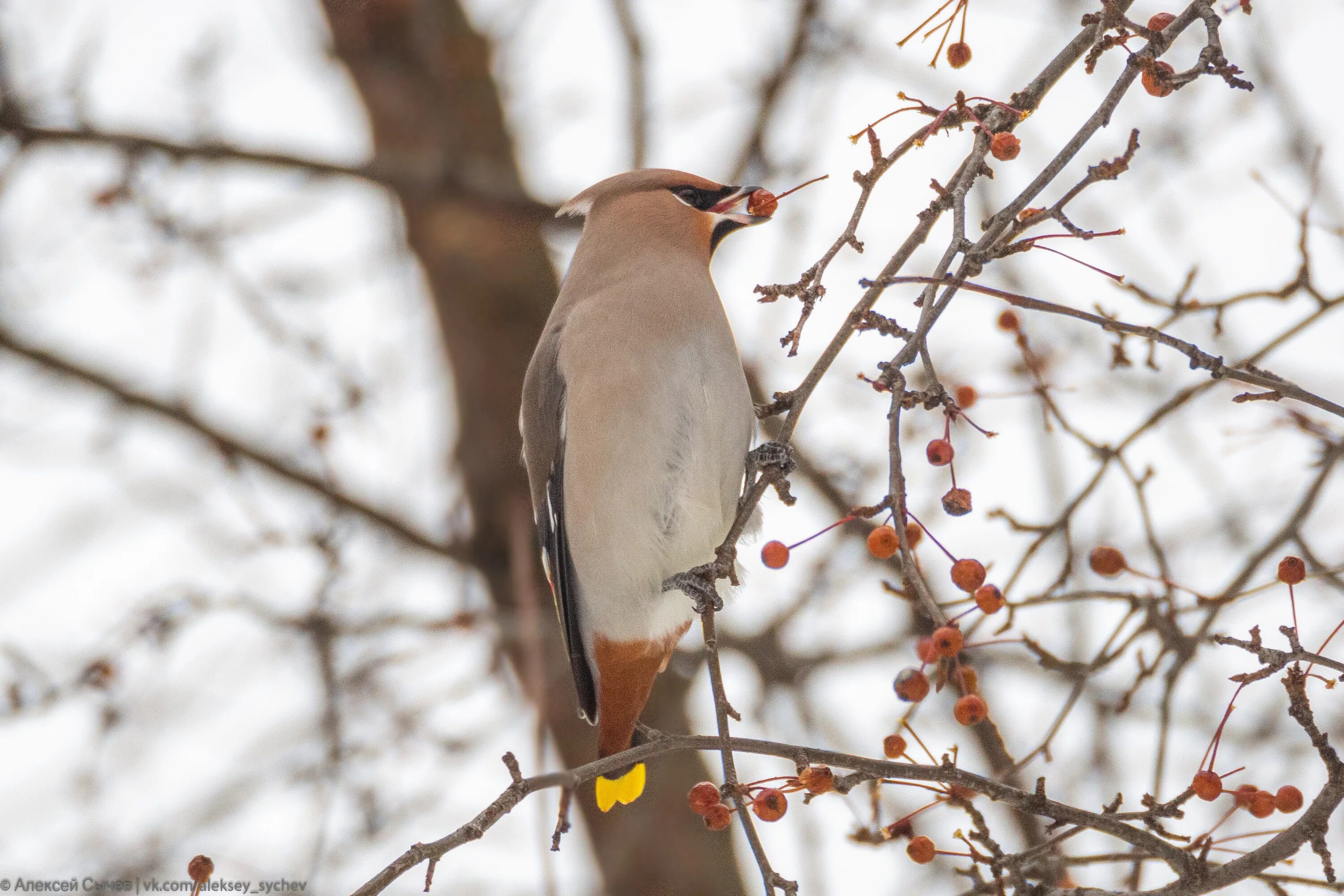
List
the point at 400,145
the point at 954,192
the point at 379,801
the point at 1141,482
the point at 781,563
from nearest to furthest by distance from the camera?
the point at 954,192 → the point at 781,563 → the point at 1141,482 → the point at 379,801 → the point at 400,145

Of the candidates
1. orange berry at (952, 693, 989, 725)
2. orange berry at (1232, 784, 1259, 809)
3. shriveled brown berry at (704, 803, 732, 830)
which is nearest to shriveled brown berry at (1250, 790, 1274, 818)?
orange berry at (1232, 784, 1259, 809)

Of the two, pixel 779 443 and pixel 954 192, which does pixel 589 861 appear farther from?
pixel 954 192

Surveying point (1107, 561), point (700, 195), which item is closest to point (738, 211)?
point (700, 195)

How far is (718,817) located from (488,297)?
3600 millimetres

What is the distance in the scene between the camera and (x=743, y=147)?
5.46 metres

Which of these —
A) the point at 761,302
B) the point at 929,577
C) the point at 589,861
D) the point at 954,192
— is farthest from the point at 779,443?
the point at 589,861

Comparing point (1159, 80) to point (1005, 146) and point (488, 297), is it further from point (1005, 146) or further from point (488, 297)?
point (488, 297)

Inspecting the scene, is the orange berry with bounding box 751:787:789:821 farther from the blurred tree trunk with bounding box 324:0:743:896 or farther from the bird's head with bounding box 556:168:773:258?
the blurred tree trunk with bounding box 324:0:743:896

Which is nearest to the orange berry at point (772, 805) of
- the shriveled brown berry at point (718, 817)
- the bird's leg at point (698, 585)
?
the shriveled brown berry at point (718, 817)

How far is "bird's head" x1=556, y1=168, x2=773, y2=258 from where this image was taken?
3.94 meters

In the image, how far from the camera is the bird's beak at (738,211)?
11.9 ft

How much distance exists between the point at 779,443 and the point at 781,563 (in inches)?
12.7

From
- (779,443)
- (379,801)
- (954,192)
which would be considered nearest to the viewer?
(954,192)

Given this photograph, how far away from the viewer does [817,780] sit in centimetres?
233
